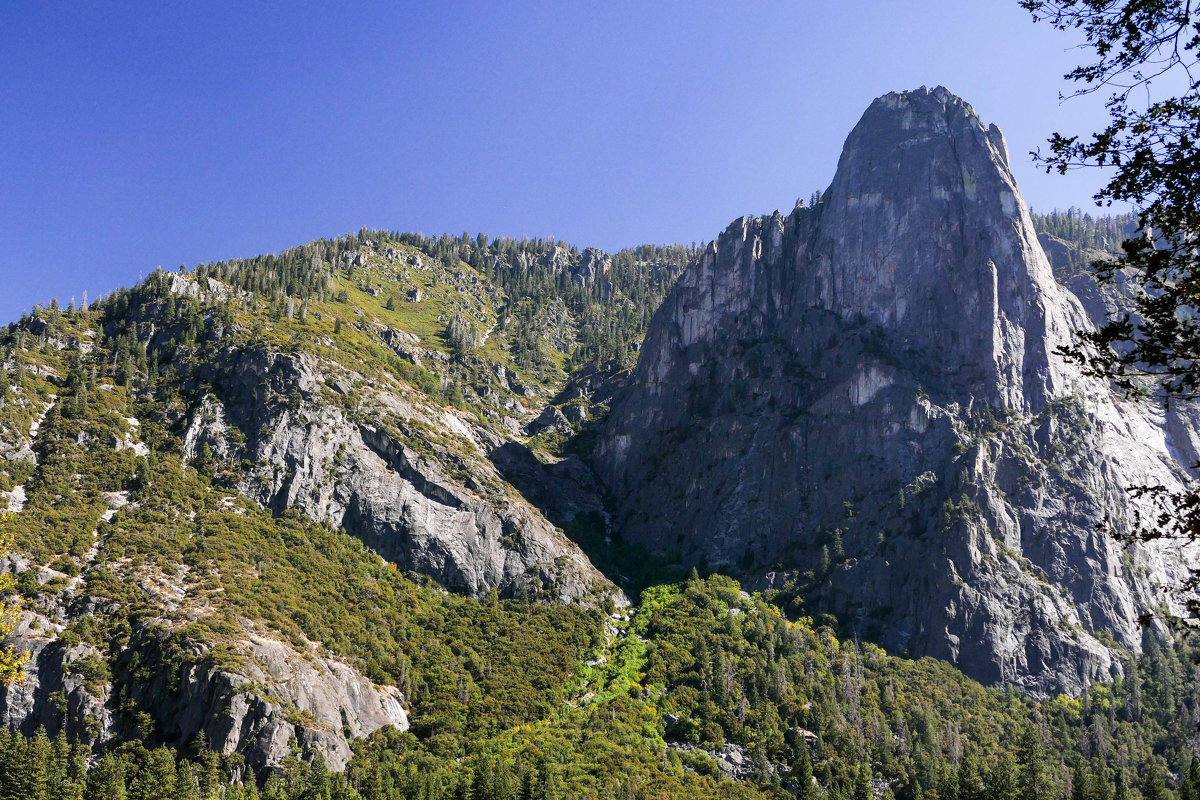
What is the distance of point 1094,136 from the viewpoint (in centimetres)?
1543

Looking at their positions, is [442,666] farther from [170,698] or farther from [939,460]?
[939,460]

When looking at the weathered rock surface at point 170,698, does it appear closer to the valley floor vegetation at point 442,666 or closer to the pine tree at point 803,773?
the valley floor vegetation at point 442,666

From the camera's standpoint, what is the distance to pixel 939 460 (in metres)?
161

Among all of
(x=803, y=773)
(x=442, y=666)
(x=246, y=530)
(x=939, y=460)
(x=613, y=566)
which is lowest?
(x=803, y=773)

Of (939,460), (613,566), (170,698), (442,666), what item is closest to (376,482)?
(442,666)

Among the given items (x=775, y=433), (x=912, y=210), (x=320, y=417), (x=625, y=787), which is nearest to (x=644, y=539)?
(x=775, y=433)

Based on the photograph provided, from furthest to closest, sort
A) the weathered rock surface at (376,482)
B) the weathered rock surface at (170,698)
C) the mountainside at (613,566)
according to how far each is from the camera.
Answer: the weathered rock surface at (376,482) → the mountainside at (613,566) → the weathered rock surface at (170,698)

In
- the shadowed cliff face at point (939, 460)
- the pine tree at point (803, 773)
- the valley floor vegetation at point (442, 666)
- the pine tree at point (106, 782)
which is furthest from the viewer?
the shadowed cliff face at point (939, 460)

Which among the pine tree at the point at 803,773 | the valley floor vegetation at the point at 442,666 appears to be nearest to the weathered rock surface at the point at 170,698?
the valley floor vegetation at the point at 442,666

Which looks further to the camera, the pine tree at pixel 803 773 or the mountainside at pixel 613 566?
the mountainside at pixel 613 566

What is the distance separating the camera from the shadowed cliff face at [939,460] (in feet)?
467

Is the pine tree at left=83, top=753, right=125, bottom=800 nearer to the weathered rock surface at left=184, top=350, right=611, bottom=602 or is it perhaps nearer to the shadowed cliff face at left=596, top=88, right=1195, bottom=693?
the weathered rock surface at left=184, top=350, right=611, bottom=602

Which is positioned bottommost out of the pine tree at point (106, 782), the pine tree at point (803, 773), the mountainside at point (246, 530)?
the pine tree at point (106, 782)

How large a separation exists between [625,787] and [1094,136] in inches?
3730
